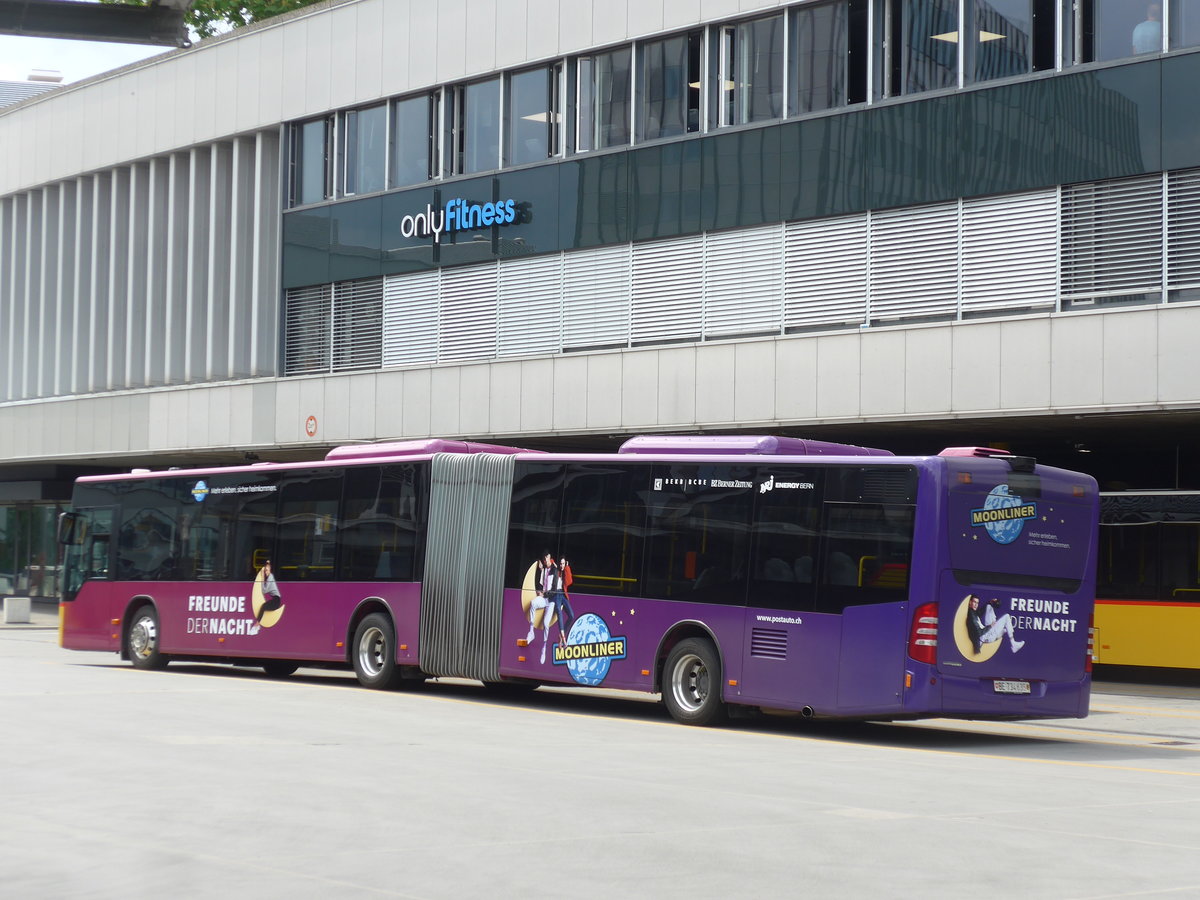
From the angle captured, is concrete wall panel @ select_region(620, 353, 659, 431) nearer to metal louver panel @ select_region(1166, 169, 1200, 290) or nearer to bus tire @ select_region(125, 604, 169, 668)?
bus tire @ select_region(125, 604, 169, 668)

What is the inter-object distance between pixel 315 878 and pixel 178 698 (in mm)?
11746

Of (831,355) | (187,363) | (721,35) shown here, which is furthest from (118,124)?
(831,355)

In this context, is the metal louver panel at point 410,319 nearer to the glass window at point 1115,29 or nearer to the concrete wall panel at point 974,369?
the concrete wall panel at point 974,369

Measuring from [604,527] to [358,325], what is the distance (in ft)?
56.8

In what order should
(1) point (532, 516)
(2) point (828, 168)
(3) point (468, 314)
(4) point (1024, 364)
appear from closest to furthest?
(1) point (532, 516) < (4) point (1024, 364) < (2) point (828, 168) < (3) point (468, 314)

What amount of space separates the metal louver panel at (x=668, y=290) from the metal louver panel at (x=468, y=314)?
3.82 meters

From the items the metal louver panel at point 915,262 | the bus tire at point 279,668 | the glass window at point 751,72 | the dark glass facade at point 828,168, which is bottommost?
the bus tire at point 279,668

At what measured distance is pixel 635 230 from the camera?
29.2 metres

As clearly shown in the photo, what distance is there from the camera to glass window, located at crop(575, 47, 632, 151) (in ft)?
96.9

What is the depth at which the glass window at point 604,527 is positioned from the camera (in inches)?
717

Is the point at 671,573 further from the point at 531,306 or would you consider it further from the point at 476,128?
the point at 476,128

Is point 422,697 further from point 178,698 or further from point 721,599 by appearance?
point 721,599

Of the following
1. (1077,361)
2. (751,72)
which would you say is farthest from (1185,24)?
(751,72)

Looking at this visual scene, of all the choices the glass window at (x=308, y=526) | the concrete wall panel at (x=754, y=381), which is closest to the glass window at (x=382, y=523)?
the glass window at (x=308, y=526)
